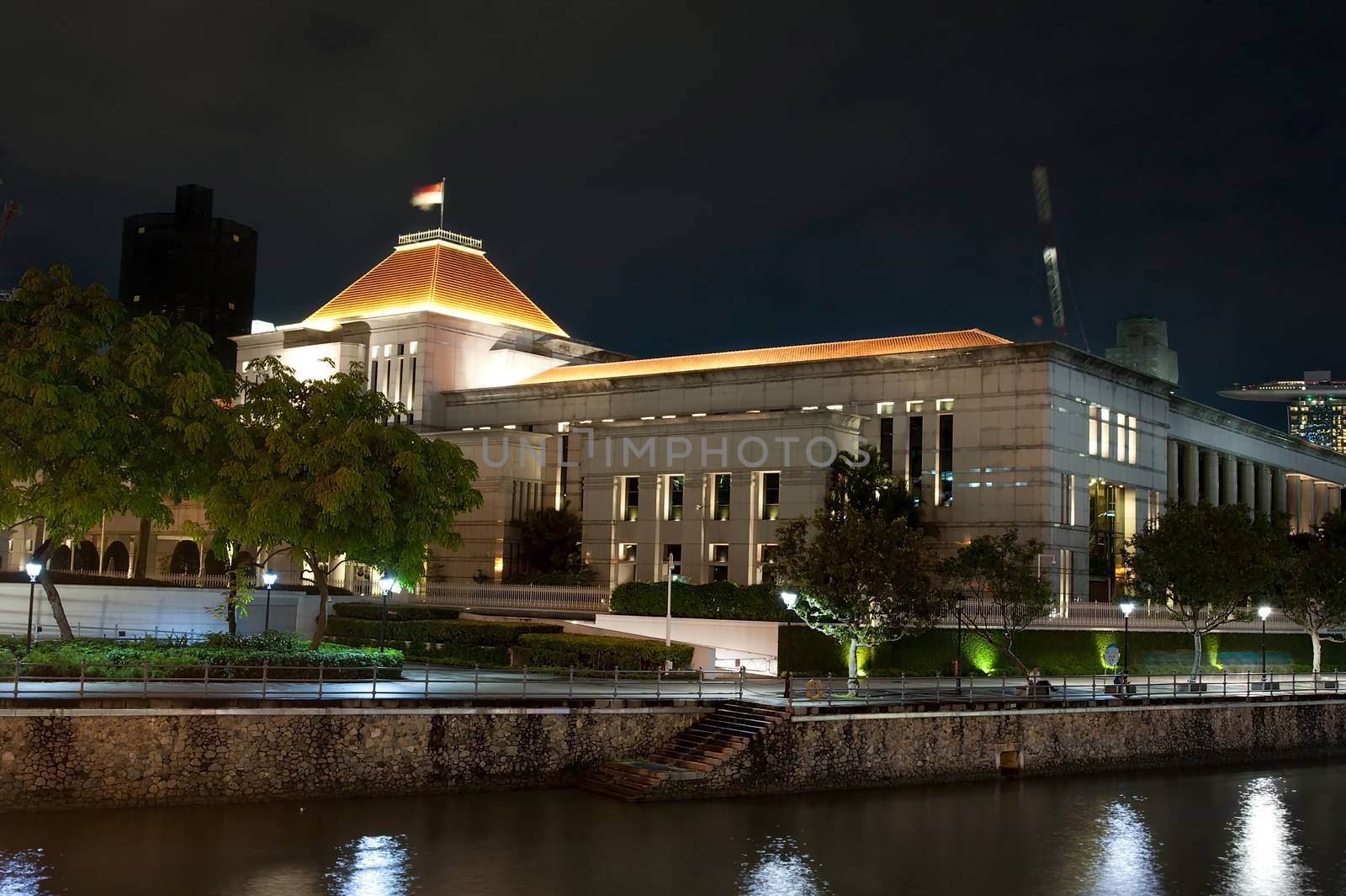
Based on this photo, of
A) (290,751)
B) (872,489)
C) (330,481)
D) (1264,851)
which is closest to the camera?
(290,751)

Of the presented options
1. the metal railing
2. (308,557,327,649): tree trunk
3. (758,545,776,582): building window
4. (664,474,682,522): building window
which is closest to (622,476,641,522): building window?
(664,474,682,522): building window

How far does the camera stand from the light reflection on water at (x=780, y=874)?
29781 mm

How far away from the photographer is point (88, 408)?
137ft

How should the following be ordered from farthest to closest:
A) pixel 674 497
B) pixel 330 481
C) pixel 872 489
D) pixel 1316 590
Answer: pixel 674 497, pixel 872 489, pixel 1316 590, pixel 330 481

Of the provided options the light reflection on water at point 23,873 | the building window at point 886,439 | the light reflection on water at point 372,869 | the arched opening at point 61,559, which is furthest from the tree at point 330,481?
the arched opening at point 61,559

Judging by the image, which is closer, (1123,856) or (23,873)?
(23,873)

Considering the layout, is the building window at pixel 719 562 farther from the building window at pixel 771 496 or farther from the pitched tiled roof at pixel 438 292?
the pitched tiled roof at pixel 438 292

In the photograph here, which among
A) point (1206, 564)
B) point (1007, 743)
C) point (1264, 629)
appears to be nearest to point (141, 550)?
point (1007, 743)

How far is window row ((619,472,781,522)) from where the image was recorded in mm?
70812

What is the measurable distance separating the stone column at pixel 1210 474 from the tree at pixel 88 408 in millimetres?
70838

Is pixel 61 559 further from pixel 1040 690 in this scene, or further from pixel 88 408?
pixel 1040 690

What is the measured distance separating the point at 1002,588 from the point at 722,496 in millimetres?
20343

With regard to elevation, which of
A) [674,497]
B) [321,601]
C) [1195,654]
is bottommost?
[1195,654]

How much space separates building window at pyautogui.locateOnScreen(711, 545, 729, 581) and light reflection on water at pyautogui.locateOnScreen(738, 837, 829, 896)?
37572 millimetres
